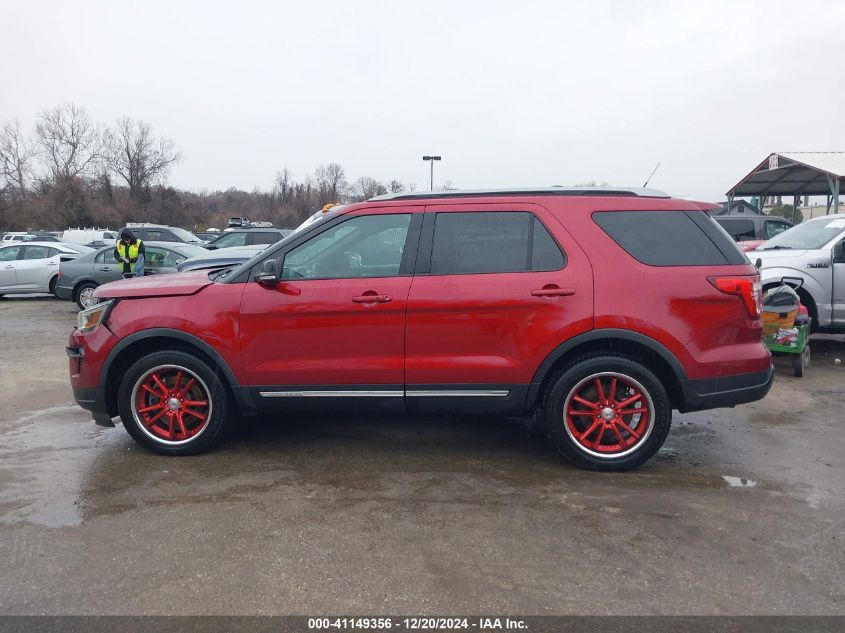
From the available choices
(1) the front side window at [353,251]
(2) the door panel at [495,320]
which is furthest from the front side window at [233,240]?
(2) the door panel at [495,320]

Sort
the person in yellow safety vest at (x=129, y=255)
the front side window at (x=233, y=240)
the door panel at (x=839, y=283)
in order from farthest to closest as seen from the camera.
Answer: the front side window at (x=233, y=240), the person in yellow safety vest at (x=129, y=255), the door panel at (x=839, y=283)

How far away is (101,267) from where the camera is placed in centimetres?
1330

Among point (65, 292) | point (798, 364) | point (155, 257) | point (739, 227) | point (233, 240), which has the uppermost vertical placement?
point (739, 227)

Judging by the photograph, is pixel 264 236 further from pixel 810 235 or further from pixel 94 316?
pixel 810 235

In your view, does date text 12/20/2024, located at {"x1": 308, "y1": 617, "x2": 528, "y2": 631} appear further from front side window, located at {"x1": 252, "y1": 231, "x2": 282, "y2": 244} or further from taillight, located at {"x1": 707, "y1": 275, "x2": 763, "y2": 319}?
front side window, located at {"x1": 252, "y1": 231, "x2": 282, "y2": 244}

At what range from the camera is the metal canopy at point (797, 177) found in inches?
811

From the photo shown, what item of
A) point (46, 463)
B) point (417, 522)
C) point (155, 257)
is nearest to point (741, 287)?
point (417, 522)

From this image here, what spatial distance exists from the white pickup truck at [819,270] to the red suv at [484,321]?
4.14 meters

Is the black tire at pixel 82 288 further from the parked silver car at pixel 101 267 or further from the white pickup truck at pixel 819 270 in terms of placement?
the white pickup truck at pixel 819 270

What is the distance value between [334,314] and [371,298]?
0.28m

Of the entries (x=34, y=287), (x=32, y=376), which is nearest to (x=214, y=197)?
(x=34, y=287)

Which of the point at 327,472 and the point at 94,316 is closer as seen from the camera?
the point at 327,472

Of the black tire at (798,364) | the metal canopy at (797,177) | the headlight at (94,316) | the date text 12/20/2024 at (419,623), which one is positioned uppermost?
the metal canopy at (797,177)

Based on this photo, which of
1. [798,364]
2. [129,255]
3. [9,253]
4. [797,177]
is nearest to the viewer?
[798,364]
